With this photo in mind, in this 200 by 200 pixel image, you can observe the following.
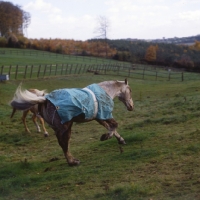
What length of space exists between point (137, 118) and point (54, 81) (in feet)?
66.6

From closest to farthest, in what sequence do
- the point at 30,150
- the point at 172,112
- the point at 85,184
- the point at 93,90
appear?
the point at 85,184 → the point at 93,90 → the point at 30,150 → the point at 172,112

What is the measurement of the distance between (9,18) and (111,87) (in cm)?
10130

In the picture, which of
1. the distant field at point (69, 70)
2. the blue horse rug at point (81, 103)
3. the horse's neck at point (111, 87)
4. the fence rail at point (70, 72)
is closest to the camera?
the blue horse rug at point (81, 103)

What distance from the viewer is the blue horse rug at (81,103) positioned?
7.67 meters

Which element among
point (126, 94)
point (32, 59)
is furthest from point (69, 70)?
point (126, 94)

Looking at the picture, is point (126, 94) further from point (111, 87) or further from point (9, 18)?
point (9, 18)

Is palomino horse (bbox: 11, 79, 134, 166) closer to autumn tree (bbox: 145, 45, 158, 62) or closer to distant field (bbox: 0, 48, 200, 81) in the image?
distant field (bbox: 0, 48, 200, 81)

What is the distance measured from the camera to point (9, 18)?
104312mm

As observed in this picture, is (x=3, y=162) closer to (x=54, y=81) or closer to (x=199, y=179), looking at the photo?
(x=199, y=179)

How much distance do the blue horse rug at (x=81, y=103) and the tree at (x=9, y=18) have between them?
9950 cm

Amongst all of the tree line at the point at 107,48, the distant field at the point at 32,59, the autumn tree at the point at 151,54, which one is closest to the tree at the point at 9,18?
the tree line at the point at 107,48

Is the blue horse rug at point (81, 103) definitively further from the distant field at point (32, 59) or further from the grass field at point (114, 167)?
the distant field at point (32, 59)

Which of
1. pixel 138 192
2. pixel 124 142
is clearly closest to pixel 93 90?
pixel 124 142

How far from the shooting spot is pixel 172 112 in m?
14.1
